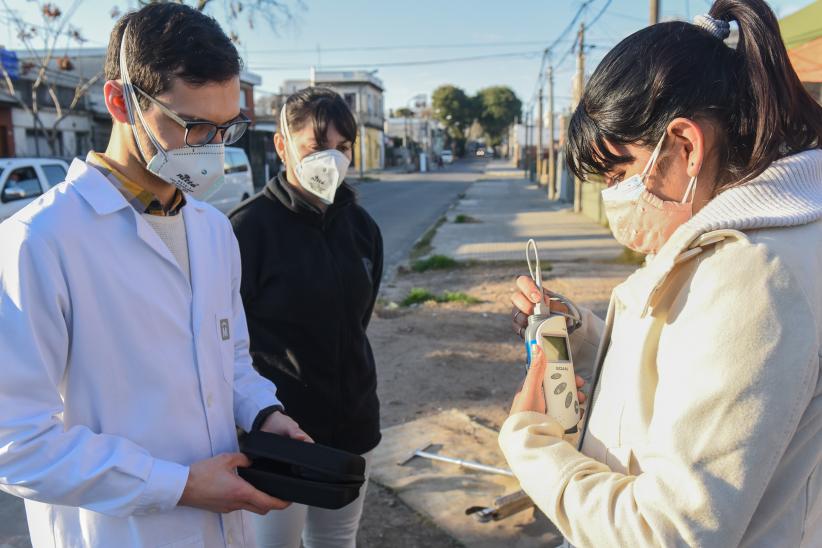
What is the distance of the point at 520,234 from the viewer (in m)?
15.0

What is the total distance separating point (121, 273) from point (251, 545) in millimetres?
878

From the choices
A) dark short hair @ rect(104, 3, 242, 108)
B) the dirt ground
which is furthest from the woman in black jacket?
dark short hair @ rect(104, 3, 242, 108)

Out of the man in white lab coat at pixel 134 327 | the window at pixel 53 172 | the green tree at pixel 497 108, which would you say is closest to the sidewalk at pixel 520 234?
the window at pixel 53 172

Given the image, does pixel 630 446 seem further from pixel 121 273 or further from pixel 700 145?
pixel 121 273

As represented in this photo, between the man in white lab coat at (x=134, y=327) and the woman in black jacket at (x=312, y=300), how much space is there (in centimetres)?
66

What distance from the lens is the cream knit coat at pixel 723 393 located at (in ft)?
3.34

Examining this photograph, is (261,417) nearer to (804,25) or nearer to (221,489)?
(221,489)

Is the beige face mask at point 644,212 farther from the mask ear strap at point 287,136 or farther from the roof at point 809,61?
the roof at point 809,61

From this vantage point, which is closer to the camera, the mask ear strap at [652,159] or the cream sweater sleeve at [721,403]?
the cream sweater sleeve at [721,403]

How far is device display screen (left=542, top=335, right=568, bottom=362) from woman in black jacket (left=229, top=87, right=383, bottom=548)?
46.6 inches

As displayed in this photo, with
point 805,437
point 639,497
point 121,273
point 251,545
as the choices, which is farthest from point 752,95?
point 251,545

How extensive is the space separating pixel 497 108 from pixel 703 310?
90.9 m

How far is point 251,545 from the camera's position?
185 cm

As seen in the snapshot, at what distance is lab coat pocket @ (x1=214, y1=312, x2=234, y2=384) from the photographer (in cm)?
175
